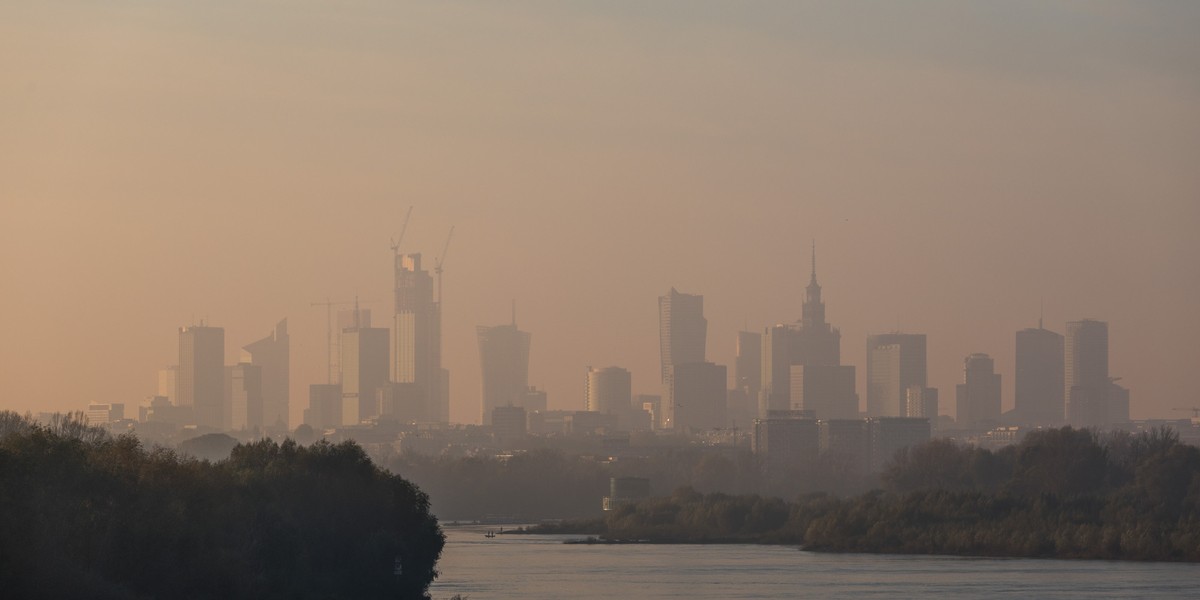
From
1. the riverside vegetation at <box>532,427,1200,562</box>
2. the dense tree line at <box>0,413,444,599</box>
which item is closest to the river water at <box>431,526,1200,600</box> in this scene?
the riverside vegetation at <box>532,427,1200,562</box>

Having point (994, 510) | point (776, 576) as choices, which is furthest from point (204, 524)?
point (994, 510)

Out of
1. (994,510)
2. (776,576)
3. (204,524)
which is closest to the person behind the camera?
(204,524)

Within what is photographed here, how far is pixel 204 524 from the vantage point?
6028cm

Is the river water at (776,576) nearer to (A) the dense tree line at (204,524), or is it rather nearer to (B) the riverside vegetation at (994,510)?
(B) the riverside vegetation at (994,510)

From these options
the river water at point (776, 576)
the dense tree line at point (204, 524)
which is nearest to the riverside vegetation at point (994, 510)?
the river water at point (776, 576)

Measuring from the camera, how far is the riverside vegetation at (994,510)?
4269 inches

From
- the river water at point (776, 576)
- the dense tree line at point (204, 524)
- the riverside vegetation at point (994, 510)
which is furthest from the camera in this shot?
the riverside vegetation at point (994, 510)

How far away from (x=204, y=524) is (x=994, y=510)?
66257mm

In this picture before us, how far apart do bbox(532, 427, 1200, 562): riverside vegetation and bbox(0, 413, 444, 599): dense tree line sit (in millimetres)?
42582

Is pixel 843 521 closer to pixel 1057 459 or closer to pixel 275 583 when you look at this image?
pixel 1057 459

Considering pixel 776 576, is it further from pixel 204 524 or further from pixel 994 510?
pixel 204 524

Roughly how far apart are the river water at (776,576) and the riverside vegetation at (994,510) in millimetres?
4205

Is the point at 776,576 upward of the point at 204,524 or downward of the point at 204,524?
downward

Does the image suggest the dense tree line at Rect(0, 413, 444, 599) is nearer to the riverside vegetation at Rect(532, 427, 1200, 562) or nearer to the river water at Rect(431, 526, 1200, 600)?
the river water at Rect(431, 526, 1200, 600)
